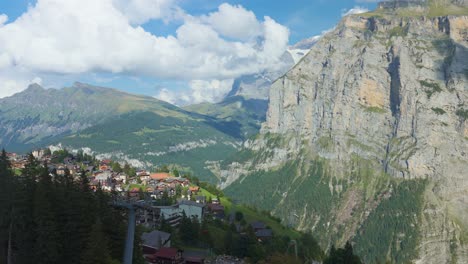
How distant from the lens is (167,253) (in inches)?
3108

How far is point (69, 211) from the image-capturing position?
165 feet

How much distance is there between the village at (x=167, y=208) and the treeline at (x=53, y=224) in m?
5.22

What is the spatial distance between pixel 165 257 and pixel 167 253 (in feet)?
3.14

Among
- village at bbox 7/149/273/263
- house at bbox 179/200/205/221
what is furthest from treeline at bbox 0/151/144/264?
house at bbox 179/200/205/221

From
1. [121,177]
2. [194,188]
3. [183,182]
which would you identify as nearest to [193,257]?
[194,188]

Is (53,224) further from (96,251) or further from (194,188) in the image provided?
(194,188)

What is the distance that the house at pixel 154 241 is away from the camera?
267 ft

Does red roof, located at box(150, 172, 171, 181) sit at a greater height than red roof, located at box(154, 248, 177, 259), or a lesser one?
greater

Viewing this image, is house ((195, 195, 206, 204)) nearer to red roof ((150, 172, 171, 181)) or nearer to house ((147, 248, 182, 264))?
red roof ((150, 172, 171, 181))

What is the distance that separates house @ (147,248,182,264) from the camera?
3057 inches

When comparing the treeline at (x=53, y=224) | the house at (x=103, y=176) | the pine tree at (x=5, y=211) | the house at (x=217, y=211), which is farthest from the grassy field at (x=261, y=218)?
the pine tree at (x=5, y=211)

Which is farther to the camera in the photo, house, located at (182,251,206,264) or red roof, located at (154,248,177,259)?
house, located at (182,251,206,264)

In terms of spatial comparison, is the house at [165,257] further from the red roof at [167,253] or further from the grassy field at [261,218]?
the grassy field at [261,218]

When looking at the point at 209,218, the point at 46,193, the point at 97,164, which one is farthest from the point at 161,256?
the point at 97,164
